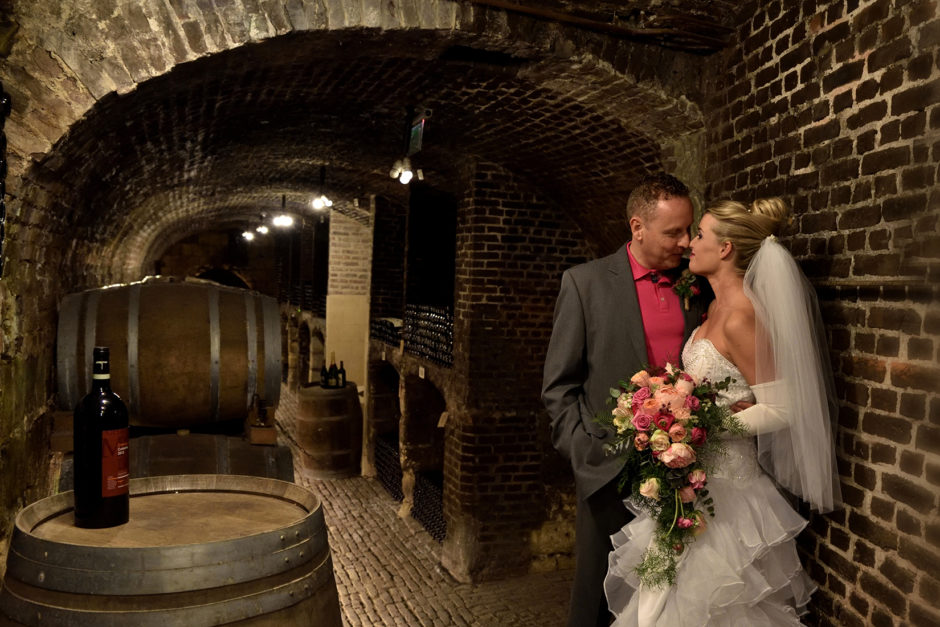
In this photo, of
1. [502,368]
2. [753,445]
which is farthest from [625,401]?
[502,368]

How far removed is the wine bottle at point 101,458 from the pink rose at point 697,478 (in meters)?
1.94

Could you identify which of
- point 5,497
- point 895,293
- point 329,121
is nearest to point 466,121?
point 329,121

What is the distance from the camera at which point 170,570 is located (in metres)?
1.91

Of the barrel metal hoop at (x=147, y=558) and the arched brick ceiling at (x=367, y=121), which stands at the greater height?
the arched brick ceiling at (x=367, y=121)

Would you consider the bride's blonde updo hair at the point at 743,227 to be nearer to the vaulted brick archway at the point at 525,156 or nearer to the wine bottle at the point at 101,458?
the vaulted brick archway at the point at 525,156

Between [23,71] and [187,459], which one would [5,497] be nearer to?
[187,459]

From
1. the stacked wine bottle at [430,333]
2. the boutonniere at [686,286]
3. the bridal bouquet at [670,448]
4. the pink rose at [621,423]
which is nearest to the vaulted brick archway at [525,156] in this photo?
the stacked wine bottle at [430,333]

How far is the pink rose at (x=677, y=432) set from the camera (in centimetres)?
250

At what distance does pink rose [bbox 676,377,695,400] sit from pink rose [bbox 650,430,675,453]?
16 centimetres

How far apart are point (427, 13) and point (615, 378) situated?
2.05 meters

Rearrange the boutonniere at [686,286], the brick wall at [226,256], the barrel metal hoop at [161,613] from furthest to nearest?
the brick wall at [226,256]
the boutonniere at [686,286]
the barrel metal hoop at [161,613]

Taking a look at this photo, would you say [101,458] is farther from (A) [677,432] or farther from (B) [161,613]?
(A) [677,432]

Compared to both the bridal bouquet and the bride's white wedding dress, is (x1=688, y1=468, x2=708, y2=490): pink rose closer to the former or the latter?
the bridal bouquet

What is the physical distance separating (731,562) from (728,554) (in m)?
0.03
